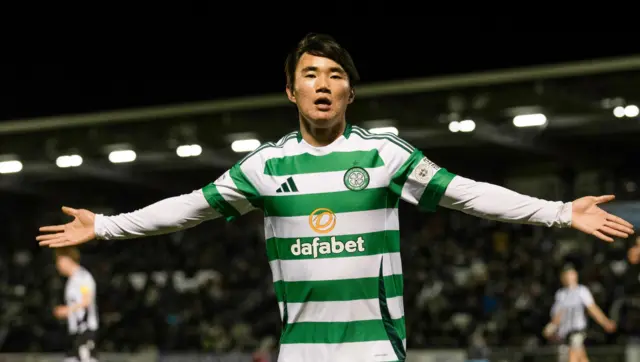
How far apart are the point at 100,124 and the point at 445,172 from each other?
37.4 ft

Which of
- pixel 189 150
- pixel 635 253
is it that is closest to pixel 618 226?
pixel 635 253

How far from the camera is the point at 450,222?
13.6m

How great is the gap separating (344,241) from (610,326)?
30.2ft

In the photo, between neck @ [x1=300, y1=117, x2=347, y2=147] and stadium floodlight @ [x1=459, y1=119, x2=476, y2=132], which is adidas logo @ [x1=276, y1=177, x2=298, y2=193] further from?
stadium floodlight @ [x1=459, y1=119, x2=476, y2=132]

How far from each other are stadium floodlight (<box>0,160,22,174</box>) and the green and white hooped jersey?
12.2 metres

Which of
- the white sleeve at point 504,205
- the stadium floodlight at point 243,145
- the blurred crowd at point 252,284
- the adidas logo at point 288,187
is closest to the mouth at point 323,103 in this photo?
the adidas logo at point 288,187

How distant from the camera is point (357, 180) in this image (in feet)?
8.78

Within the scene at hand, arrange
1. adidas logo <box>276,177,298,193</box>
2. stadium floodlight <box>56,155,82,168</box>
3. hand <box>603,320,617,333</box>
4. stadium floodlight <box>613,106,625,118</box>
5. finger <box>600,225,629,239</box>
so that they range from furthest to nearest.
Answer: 1. stadium floodlight <box>56,155,82,168</box>
2. stadium floodlight <box>613,106,625,118</box>
3. hand <box>603,320,617,333</box>
4. adidas logo <box>276,177,298,193</box>
5. finger <box>600,225,629,239</box>

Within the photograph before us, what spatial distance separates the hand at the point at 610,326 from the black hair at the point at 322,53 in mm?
9128

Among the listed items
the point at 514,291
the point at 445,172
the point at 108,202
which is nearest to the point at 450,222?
the point at 514,291

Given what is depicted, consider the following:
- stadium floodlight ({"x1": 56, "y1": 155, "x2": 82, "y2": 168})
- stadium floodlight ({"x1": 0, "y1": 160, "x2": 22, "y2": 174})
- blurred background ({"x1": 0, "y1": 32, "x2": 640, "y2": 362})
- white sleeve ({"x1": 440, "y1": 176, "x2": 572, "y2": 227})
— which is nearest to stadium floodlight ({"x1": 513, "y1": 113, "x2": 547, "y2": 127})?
blurred background ({"x1": 0, "y1": 32, "x2": 640, "y2": 362})

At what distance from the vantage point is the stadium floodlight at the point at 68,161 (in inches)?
555

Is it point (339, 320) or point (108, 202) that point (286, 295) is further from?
point (108, 202)

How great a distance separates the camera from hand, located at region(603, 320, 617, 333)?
11198 millimetres
